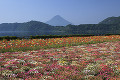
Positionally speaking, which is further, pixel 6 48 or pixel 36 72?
pixel 6 48

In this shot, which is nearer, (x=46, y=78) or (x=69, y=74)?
(x=46, y=78)

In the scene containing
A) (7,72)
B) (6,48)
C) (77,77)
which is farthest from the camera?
(6,48)

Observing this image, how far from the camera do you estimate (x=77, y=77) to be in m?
6.40

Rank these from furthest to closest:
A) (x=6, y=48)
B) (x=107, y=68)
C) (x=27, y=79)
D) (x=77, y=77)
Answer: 1. (x=6, y=48)
2. (x=107, y=68)
3. (x=77, y=77)
4. (x=27, y=79)

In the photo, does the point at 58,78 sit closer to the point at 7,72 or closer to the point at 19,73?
the point at 19,73

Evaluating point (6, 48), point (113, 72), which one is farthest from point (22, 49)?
point (113, 72)

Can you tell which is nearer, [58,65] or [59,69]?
[59,69]

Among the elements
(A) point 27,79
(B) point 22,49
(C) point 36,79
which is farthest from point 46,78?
(B) point 22,49

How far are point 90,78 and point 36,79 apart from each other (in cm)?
256

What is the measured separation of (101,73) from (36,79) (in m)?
3.55

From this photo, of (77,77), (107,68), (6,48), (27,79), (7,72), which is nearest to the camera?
(27,79)

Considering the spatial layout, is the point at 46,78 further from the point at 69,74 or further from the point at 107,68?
the point at 107,68

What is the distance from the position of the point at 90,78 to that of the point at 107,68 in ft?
6.83

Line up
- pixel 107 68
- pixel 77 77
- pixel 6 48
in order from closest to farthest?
pixel 77 77
pixel 107 68
pixel 6 48
